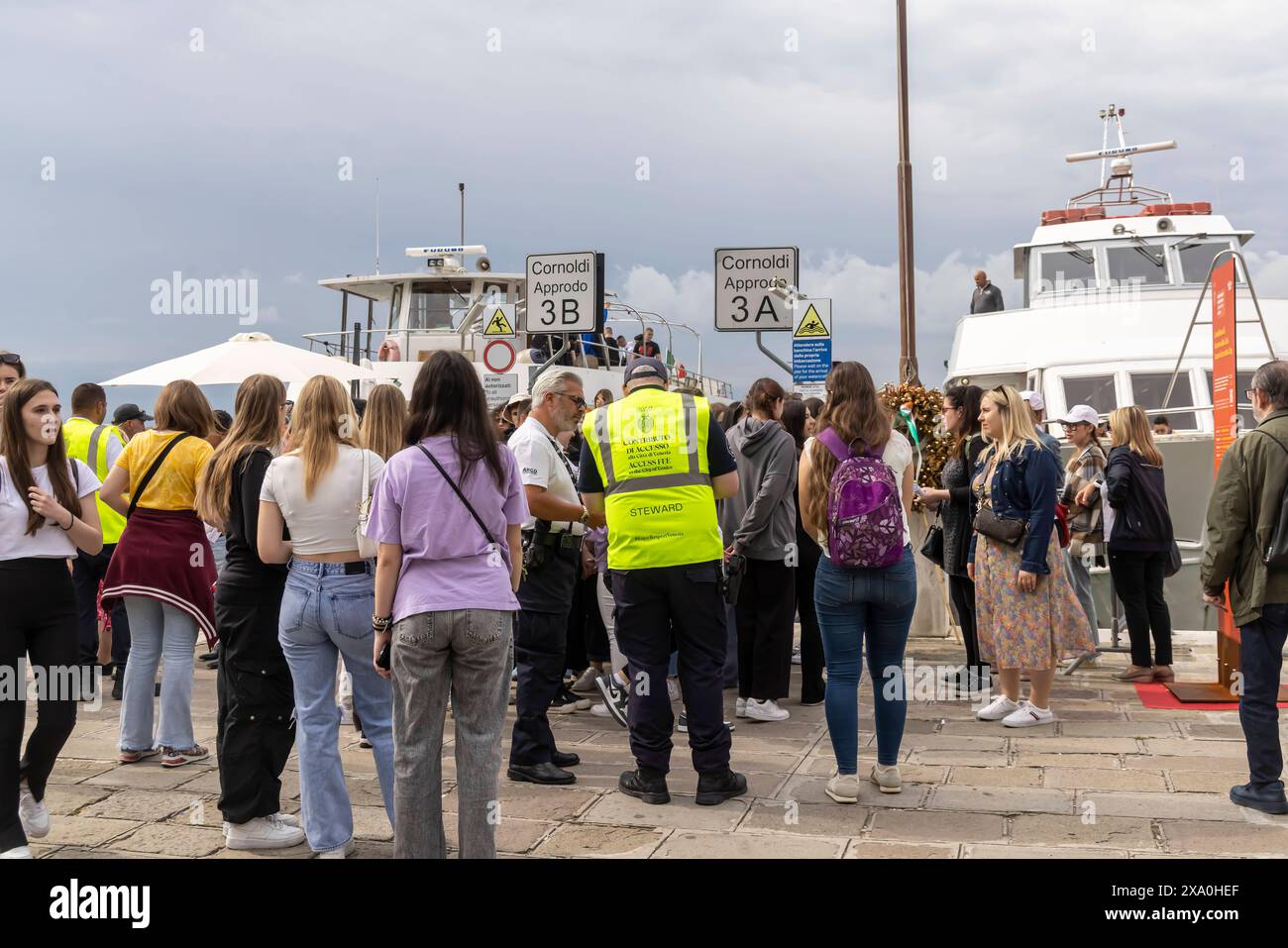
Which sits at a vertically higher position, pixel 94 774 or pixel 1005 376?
pixel 1005 376

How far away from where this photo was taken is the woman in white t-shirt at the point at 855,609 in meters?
5.46

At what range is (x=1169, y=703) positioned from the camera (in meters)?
→ 7.77

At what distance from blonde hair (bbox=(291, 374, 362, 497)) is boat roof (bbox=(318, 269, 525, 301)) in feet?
57.4

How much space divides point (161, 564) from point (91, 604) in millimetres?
2433

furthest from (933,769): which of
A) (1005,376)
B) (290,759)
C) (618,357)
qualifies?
(618,357)

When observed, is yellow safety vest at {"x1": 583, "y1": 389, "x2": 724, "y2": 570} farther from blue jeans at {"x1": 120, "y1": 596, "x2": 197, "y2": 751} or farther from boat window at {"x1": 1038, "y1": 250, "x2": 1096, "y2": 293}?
boat window at {"x1": 1038, "y1": 250, "x2": 1096, "y2": 293}

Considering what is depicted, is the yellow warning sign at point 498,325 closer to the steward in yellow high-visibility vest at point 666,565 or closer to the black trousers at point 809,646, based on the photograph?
the black trousers at point 809,646

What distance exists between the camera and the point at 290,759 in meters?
6.45

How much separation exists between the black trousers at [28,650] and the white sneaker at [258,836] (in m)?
0.78

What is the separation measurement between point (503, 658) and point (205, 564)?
9.11ft

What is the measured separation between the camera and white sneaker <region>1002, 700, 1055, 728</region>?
7.09m

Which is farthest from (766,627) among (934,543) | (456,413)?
(456,413)
